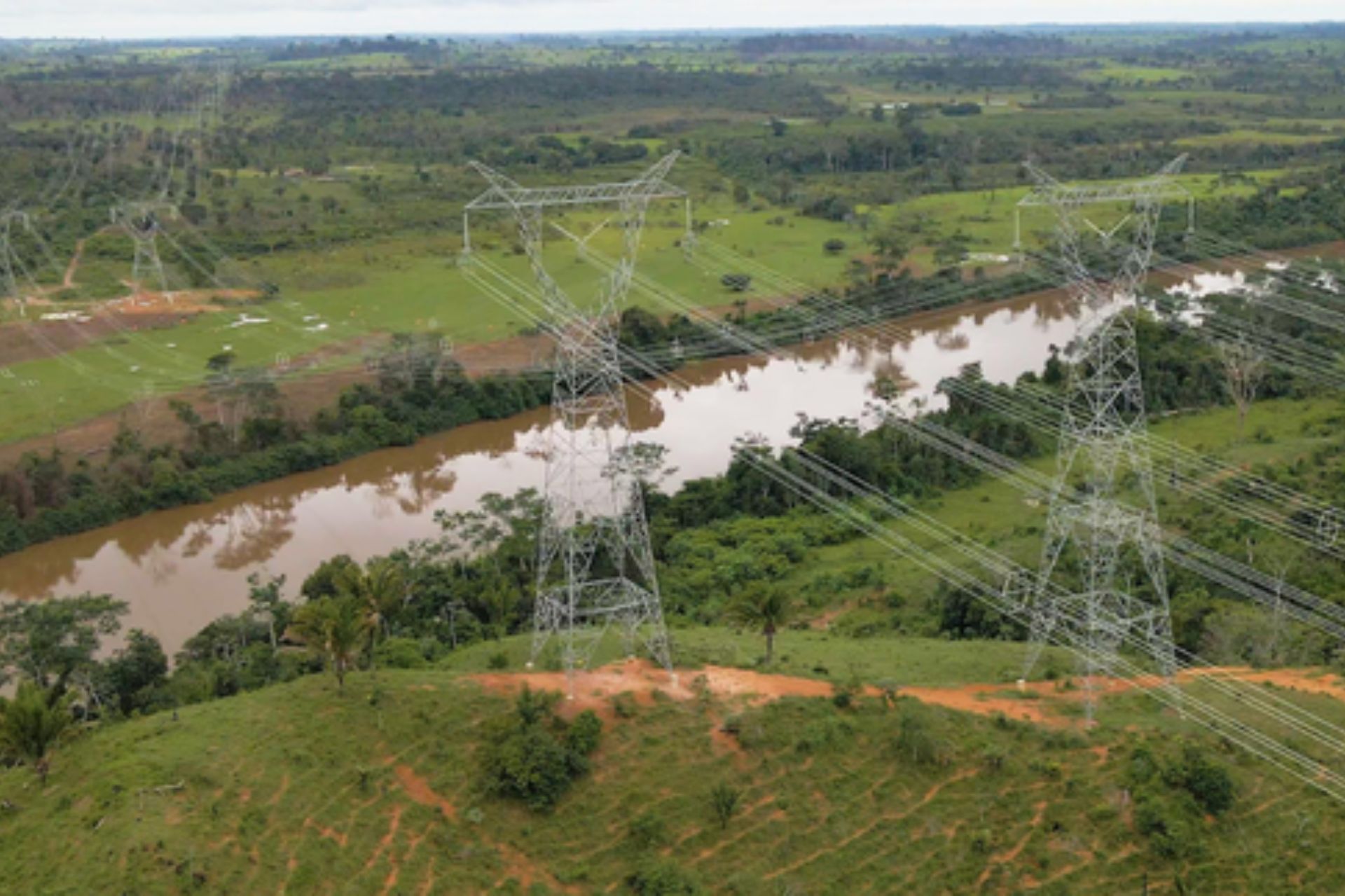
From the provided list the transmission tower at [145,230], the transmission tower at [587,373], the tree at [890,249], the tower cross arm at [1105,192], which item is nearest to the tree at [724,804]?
the transmission tower at [587,373]

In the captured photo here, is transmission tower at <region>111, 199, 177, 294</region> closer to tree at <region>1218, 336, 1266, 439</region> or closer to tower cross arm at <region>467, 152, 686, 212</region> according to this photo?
tower cross arm at <region>467, 152, 686, 212</region>

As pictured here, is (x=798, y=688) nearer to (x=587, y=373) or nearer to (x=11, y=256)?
(x=587, y=373)

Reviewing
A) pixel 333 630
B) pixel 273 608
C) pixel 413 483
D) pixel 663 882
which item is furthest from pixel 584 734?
pixel 413 483

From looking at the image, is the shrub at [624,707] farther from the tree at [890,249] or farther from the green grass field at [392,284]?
the tree at [890,249]

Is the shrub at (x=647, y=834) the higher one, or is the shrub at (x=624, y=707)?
the shrub at (x=624, y=707)

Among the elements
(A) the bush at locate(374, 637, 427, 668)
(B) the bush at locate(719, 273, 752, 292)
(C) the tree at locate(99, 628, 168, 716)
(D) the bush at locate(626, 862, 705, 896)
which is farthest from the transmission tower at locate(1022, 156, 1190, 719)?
(B) the bush at locate(719, 273, 752, 292)

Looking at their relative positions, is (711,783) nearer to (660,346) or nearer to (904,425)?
(904,425)
